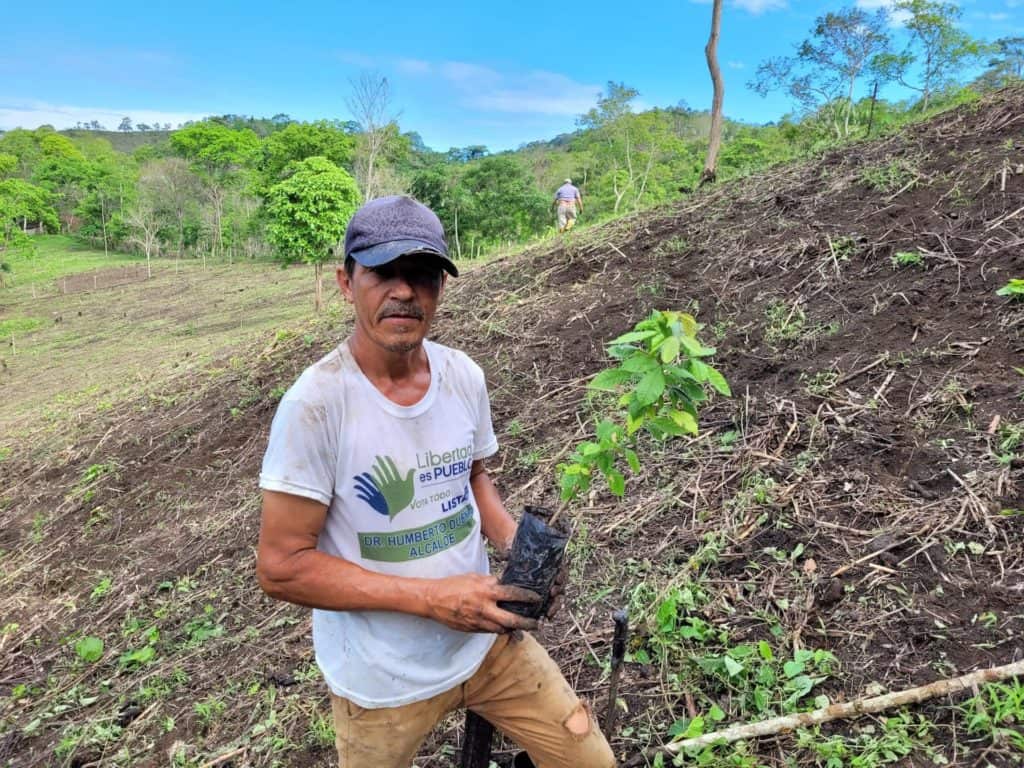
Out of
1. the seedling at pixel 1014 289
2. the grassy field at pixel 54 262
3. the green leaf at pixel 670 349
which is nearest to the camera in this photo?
the green leaf at pixel 670 349

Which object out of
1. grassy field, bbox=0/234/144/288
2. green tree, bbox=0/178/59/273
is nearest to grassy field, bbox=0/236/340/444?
grassy field, bbox=0/234/144/288

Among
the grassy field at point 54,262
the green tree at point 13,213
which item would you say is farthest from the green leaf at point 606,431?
the grassy field at point 54,262

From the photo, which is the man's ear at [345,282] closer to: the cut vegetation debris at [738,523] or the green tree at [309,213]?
the cut vegetation debris at [738,523]

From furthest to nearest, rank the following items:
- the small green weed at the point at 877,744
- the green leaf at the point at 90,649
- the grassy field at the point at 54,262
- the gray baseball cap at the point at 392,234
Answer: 1. the grassy field at the point at 54,262
2. the green leaf at the point at 90,649
3. the small green weed at the point at 877,744
4. the gray baseball cap at the point at 392,234

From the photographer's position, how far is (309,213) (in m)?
14.1

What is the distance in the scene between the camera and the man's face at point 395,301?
47.8 inches

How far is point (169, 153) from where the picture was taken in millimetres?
61250

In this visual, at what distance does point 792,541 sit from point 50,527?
601cm

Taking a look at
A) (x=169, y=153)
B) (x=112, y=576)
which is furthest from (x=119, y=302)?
(x=169, y=153)

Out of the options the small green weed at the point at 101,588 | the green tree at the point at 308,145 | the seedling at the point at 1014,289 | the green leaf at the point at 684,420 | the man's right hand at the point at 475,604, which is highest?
the green tree at the point at 308,145

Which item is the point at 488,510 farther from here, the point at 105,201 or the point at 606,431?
the point at 105,201

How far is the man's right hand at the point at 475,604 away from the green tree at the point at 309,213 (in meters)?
13.8

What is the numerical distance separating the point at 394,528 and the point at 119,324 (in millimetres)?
21323

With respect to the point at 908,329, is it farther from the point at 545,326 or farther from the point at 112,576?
the point at 112,576
